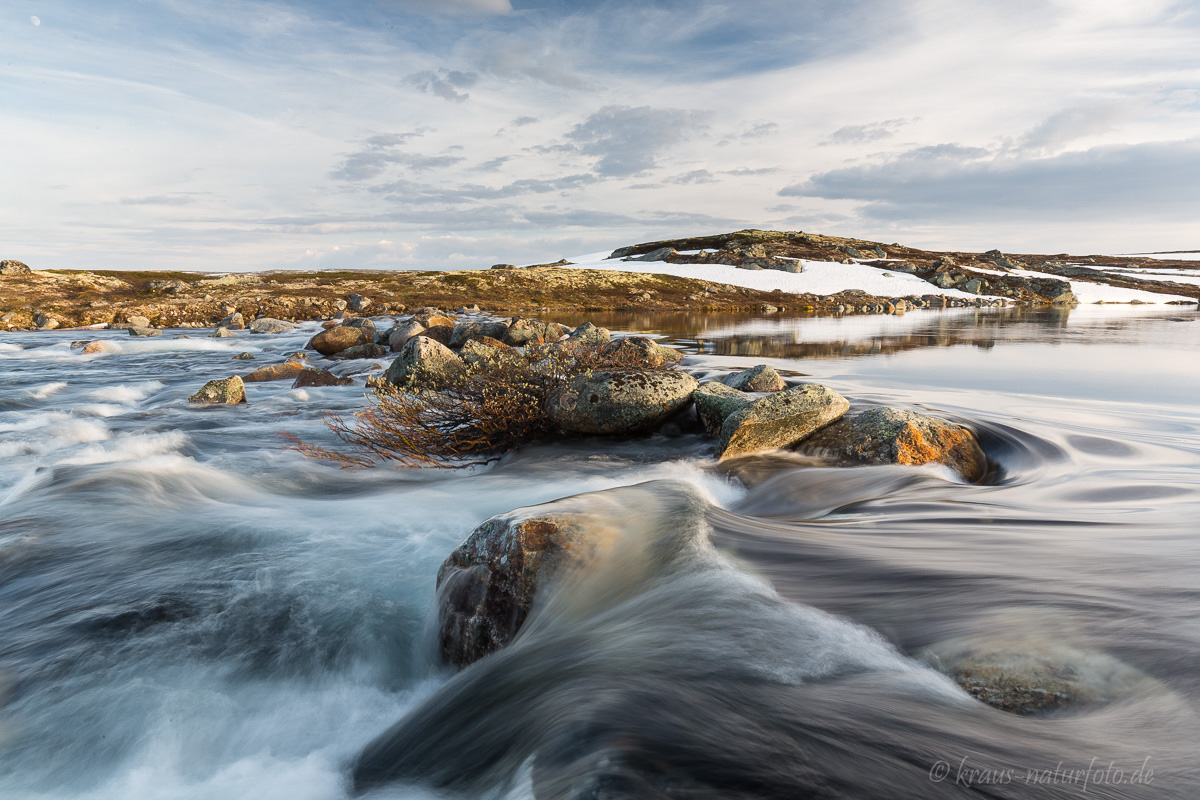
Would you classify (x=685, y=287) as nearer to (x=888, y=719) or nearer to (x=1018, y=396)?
(x=1018, y=396)

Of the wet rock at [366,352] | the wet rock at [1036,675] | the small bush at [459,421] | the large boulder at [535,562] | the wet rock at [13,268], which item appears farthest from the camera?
the wet rock at [13,268]

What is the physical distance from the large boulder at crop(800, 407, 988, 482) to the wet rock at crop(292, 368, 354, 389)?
11.5m

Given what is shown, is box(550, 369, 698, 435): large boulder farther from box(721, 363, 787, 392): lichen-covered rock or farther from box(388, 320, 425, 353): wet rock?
box(388, 320, 425, 353): wet rock

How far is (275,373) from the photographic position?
15406 mm

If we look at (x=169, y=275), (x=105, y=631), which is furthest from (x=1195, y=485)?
(x=169, y=275)

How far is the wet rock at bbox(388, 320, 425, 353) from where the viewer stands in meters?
20.5

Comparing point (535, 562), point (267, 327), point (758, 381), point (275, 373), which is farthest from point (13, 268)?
point (535, 562)

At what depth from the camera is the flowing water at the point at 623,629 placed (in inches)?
88.7

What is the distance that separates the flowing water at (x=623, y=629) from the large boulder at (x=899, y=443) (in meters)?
0.34

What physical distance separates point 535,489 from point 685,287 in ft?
193

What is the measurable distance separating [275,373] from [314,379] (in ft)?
6.38

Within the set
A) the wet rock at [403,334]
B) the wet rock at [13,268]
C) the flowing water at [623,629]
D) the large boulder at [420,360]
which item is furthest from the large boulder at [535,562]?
the wet rock at [13,268]

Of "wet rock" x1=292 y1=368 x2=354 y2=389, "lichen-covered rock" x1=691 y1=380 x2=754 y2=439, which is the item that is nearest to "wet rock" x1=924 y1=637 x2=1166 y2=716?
"lichen-covered rock" x1=691 y1=380 x2=754 y2=439

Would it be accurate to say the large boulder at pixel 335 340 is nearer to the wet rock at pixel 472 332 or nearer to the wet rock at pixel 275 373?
the wet rock at pixel 472 332
